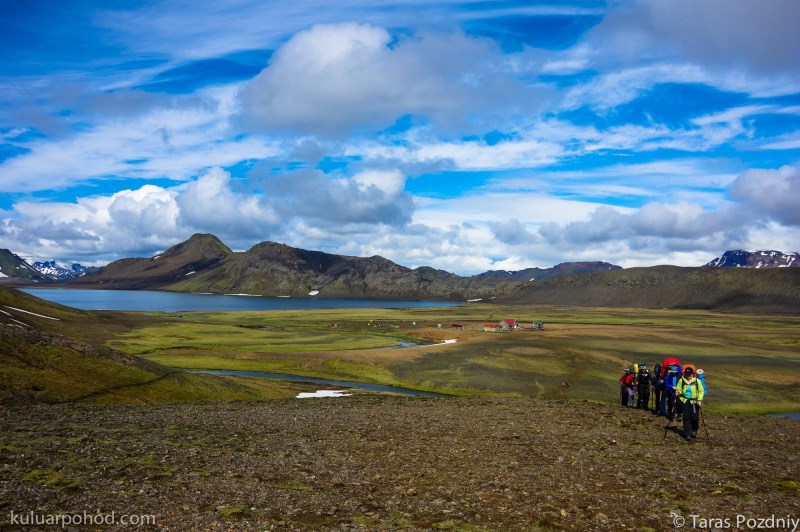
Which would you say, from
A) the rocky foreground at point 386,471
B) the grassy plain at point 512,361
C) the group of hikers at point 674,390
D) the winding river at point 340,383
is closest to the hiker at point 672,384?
the group of hikers at point 674,390

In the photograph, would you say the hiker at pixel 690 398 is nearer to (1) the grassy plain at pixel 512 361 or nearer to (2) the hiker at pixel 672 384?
(2) the hiker at pixel 672 384

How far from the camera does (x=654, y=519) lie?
53.0 feet

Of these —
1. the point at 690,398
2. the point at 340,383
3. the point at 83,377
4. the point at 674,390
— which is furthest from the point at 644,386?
the point at 340,383

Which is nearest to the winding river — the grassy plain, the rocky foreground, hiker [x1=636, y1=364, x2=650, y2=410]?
the grassy plain

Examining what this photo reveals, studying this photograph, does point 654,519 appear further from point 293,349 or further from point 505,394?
point 293,349

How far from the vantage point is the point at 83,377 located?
46.8m

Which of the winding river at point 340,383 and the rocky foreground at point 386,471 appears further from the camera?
the winding river at point 340,383

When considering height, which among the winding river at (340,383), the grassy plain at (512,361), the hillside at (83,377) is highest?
the hillside at (83,377)

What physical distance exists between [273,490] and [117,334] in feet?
438

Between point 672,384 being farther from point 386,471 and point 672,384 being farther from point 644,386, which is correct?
point 386,471

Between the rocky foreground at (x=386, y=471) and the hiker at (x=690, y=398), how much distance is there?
0.76 meters

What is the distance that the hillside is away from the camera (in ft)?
134

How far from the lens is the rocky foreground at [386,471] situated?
1595 cm

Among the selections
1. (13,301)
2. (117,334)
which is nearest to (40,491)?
(117,334)
